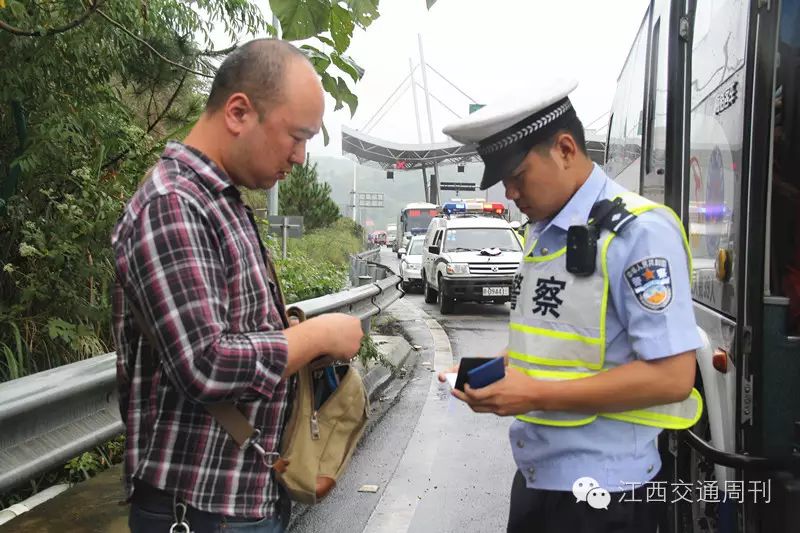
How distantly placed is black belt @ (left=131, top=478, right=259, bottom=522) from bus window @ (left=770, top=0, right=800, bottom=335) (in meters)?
2.00

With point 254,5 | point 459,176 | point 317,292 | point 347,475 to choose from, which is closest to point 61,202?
point 254,5

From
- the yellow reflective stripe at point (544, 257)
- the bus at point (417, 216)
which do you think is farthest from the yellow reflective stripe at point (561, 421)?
the bus at point (417, 216)

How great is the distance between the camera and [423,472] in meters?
5.00

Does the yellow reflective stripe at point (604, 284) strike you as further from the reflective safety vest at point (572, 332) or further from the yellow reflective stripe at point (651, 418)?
the yellow reflective stripe at point (651, 418)

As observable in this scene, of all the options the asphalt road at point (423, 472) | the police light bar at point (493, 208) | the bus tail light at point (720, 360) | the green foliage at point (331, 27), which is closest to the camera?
the green foliage at point (331, 27)

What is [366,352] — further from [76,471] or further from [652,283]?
[652,283]

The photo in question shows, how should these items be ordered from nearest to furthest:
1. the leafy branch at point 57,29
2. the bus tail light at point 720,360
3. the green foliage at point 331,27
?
the green foliage at point 331,27
the bus tail light at point 720,360
the leafy branch at point 57,29

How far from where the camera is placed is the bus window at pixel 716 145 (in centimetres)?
283

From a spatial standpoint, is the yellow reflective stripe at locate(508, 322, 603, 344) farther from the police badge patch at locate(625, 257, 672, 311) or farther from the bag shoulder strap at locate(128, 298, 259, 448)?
the bag shoulder strap at locate(128, 298, 259, 448)

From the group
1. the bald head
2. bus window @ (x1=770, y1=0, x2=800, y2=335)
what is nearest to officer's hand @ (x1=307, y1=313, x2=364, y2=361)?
the bald head

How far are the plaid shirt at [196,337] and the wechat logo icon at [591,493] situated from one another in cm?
73

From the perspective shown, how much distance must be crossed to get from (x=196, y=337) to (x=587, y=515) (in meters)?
1.05

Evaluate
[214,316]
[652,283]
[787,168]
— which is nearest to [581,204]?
[652,283]

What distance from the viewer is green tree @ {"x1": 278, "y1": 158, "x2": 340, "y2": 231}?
108ft
